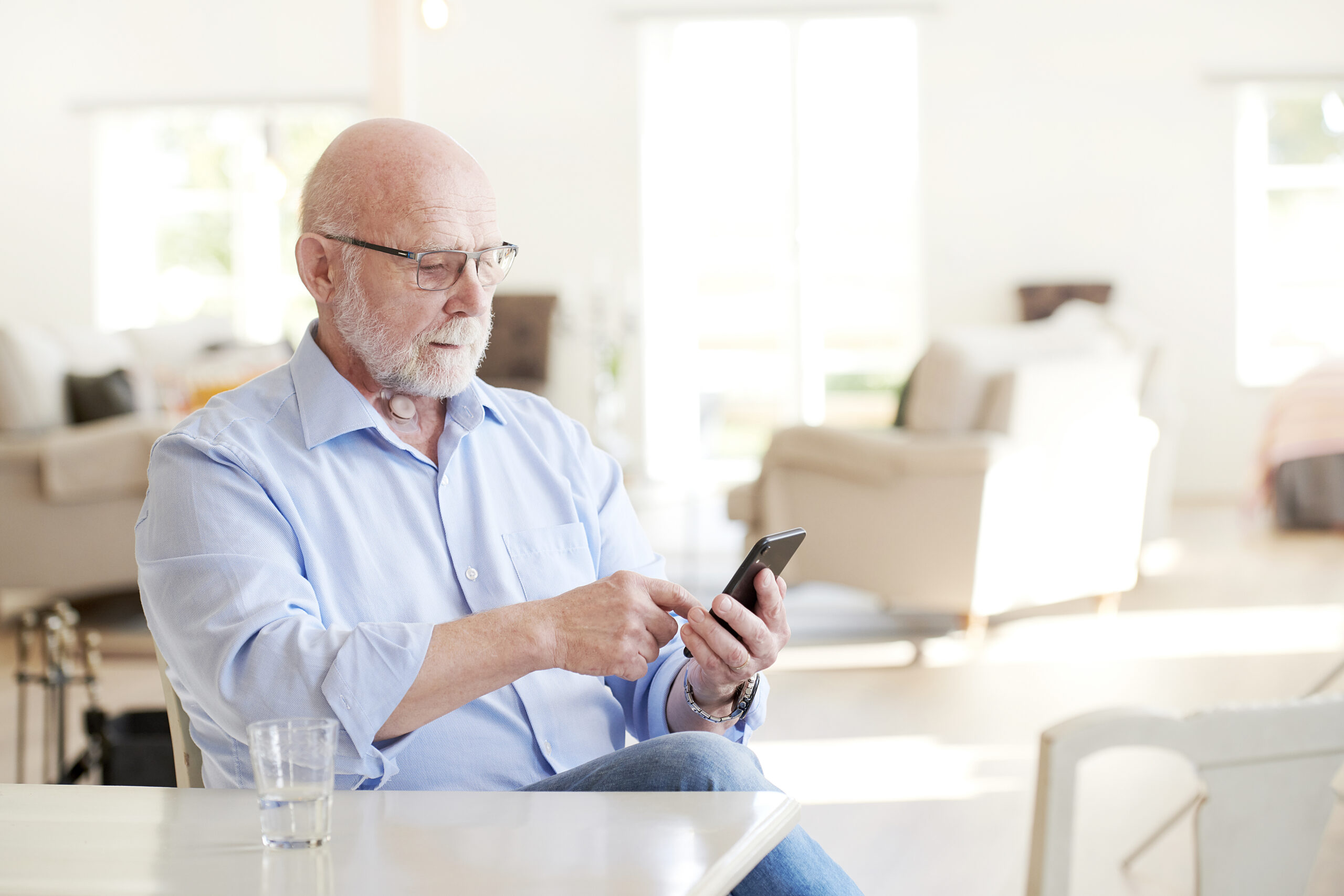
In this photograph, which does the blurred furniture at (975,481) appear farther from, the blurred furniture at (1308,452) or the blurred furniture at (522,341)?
the blurred furniture at (522,341)

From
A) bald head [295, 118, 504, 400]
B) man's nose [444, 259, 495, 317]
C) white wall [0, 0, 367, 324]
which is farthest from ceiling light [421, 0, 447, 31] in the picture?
white wall [0, 0, 367, 324]

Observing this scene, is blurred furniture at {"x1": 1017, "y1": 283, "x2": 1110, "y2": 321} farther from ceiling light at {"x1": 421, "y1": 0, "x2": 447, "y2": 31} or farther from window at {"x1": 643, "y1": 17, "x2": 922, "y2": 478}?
ceiling light at {"x1": 421, "y1": 0, "x2": 447, "y2": 31}

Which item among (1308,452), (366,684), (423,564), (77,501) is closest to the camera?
(366,684)

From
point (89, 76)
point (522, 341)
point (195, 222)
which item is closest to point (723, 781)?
point (522, 341)

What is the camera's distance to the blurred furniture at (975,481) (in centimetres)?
378

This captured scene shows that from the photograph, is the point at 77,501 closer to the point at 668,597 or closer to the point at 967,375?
the point at 967,375

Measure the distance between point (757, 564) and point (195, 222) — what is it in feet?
24.3

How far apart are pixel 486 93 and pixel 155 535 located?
6797 mm

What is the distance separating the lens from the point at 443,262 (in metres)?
1.40

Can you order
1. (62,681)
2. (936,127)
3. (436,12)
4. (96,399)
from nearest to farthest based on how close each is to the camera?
1. (62,681)
2. (436,12)
3. (96,399)
4. (936,127)

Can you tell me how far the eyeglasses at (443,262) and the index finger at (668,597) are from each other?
405 millimetres

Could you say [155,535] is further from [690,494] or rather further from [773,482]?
[690,494]

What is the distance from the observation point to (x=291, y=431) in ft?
4.33

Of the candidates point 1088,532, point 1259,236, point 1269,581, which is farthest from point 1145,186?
point 1088,532
